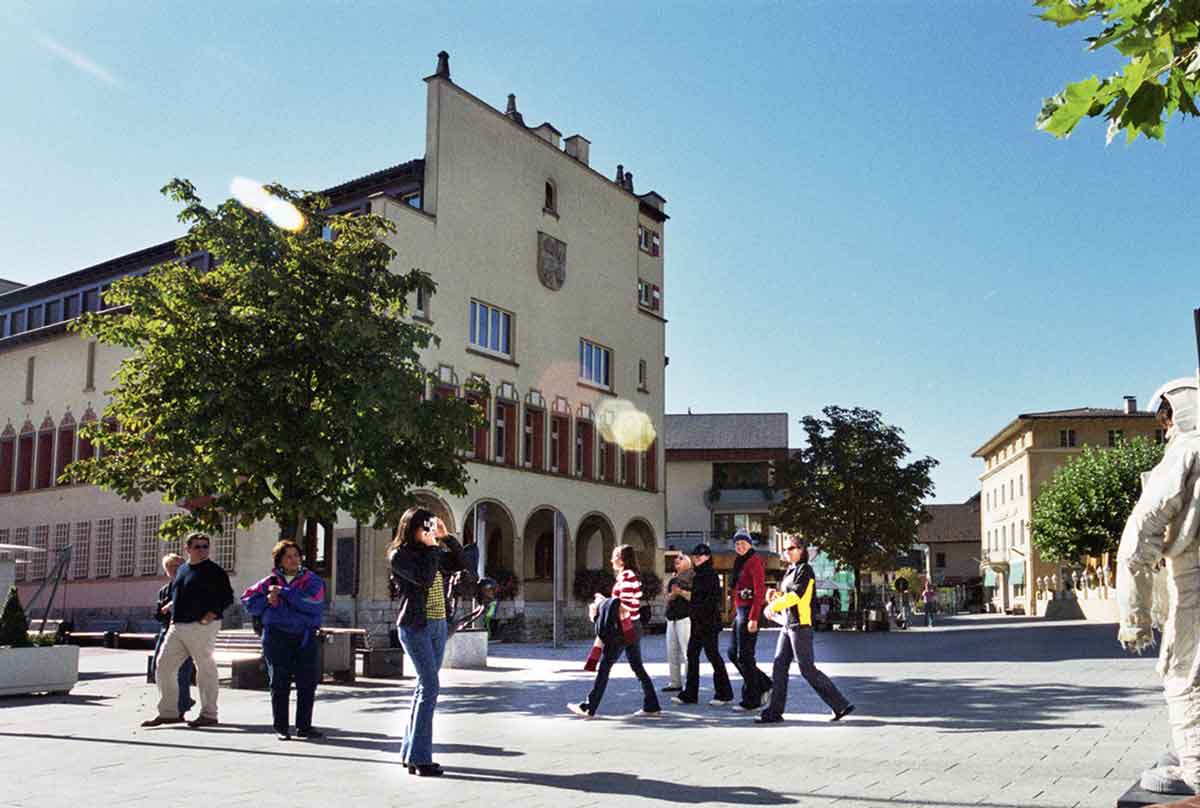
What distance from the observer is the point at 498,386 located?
37.4 meters

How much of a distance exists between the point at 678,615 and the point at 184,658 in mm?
5663

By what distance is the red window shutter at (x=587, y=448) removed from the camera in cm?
4200

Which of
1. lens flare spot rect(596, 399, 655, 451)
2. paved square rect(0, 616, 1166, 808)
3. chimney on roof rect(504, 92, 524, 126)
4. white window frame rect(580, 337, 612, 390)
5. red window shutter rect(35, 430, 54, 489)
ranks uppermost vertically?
chimney on roof rect(504, 92, 524, 126)

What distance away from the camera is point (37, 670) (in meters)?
15.6

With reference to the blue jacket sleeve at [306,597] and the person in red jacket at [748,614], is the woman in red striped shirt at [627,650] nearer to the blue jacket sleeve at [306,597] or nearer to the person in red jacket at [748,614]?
the person in red jacket at [748,614]

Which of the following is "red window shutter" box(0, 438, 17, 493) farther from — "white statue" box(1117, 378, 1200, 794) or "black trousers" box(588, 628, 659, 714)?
"white statue" box(1117, 378, 1200, 794)

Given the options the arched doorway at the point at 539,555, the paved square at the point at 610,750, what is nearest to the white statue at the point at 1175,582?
the paved square at the point at 610,750

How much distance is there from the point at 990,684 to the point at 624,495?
1075 inches

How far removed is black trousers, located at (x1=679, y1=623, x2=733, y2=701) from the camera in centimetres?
1363

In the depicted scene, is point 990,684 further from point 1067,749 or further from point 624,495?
point 624,495

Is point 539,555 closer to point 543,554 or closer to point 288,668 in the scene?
point 543,554

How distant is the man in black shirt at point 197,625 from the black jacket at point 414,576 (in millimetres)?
3469

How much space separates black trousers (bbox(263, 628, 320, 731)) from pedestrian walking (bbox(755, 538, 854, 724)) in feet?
14.1

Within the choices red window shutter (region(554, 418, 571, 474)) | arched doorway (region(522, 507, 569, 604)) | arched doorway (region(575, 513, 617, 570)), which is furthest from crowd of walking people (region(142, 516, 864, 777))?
arched doorway (region(575, 513, 617, 570))
